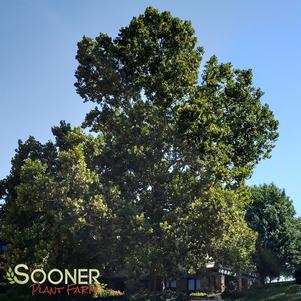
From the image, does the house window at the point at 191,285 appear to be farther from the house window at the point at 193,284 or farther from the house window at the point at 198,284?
the house window at the point at 198,284

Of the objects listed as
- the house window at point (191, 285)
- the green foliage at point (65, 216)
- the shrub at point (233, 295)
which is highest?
the green foliage at point (65, 216)

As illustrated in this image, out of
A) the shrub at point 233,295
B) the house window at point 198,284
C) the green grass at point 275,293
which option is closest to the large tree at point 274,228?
the house window at point 198,284

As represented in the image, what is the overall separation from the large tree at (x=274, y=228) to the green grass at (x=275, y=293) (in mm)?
14184

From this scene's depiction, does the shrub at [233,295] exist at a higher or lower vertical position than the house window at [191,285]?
lower

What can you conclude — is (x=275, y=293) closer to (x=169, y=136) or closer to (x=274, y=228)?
(x=169, y=136)

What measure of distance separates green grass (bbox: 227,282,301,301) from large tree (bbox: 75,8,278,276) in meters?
→ 7.53

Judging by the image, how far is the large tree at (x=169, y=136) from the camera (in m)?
31.5

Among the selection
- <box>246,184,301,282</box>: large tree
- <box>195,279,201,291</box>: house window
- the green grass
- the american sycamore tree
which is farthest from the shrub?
<box>246,184,301,282</box>: large tree

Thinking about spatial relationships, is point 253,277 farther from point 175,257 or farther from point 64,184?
point 64,184

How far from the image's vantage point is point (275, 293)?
43062 millimetres

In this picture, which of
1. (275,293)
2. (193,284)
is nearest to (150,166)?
(275,293)

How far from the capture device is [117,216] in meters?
30.5

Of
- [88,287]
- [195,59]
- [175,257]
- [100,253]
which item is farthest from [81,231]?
[195,59]

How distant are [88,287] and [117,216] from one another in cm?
1150
